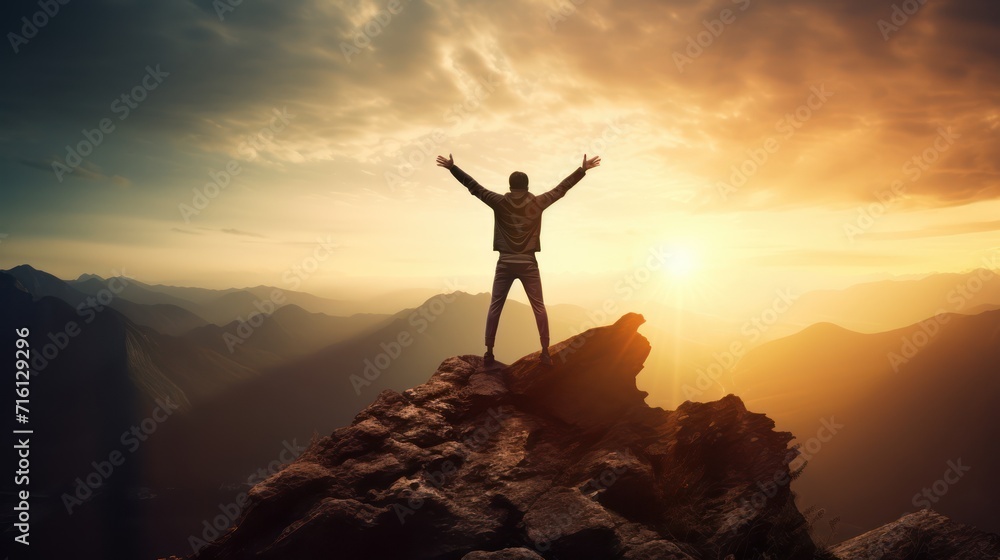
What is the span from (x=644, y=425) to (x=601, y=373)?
6.64 ft


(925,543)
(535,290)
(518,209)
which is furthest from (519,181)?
(925,543)

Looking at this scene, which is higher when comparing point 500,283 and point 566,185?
point 566,185

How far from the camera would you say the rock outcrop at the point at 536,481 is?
8.94 meters

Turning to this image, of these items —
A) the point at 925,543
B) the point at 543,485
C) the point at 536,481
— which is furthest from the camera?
the point at 536,481

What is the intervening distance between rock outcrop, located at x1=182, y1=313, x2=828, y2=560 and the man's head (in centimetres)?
534

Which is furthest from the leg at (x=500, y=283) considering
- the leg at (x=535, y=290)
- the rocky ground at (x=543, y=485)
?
the rocky ground at (x=543, y=485)

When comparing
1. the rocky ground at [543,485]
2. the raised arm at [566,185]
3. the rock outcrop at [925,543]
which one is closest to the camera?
the rock outcrop at [925,543]

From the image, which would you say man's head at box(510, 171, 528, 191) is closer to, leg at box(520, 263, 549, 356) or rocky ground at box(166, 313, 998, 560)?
leg at box(520, 263, 549, 356)

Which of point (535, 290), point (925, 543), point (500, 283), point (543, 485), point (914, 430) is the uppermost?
point (500, 283)

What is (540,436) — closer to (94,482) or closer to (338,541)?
(338,541)

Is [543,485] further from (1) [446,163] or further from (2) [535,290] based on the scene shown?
(1) [446,163]

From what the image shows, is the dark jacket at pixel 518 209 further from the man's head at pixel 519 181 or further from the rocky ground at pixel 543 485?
the rocky ground at pixel 543 485

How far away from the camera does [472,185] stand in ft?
41.7

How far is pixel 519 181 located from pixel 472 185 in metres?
1.34
